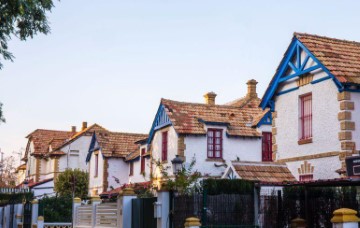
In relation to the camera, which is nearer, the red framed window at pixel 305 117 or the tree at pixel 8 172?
the red framed window at pixel 305 117

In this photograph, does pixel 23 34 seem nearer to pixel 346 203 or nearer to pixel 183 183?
pixel 183 183

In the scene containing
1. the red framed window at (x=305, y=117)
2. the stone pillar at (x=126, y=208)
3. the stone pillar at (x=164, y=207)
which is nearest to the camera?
the stone pillar at (x=164, y=207)

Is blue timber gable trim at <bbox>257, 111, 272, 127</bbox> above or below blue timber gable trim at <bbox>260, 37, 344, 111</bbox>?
below

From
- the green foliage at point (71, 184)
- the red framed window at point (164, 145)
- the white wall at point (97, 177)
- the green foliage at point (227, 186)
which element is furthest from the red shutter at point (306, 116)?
the green foliage at point (71, 184)

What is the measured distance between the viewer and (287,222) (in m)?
14.7

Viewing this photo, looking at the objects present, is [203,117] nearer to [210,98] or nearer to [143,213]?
[210,98]

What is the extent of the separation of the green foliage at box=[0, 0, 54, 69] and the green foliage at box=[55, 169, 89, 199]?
91.8 ft

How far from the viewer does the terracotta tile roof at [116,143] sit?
147 ft

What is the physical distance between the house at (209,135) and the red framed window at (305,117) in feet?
33.0

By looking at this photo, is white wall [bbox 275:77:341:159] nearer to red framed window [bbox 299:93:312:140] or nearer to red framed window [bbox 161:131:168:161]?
red framed window [bbox 299:93:312:140]

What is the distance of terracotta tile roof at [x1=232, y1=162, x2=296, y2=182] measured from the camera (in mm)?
21844

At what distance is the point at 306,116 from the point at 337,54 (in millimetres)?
2478

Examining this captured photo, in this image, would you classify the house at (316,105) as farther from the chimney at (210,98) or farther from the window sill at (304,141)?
the chimney at (210,98)

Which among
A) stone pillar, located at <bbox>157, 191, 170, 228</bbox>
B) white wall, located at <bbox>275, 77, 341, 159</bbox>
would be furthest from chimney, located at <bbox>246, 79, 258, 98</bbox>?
stone pillar, located at <bbox>157, 191, 170, 228</bbox>
